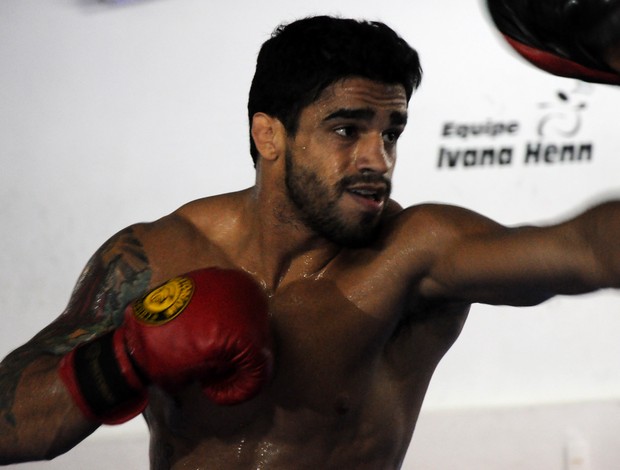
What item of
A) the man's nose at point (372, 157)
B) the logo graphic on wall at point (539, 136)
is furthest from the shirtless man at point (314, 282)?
the logo graphic on wall at point (539, 136)

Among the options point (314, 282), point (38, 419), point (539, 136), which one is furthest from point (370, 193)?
point (539, 136)

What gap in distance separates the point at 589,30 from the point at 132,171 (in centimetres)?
224

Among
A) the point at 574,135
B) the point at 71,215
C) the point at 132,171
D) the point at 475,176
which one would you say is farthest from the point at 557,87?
the point at 71,215

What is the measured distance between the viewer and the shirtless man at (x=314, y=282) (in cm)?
154

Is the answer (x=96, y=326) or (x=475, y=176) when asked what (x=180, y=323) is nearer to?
(x=96, y=326)

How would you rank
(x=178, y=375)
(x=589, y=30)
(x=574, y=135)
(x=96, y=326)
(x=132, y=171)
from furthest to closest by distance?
1. (x=132, y=171)
2. (x=574, y=135)
3. (x=96, y=326)
4. (x=178, y=375)
5. (x=589, y=30)

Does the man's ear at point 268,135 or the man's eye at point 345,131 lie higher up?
the man's eye at point 345,131

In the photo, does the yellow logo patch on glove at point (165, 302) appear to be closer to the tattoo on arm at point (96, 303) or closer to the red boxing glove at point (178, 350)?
the red boxing glove at point (178, 350)

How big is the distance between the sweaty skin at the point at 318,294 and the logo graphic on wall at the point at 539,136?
52.8 inches

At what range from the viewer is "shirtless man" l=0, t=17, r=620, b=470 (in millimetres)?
1540

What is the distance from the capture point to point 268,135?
1.75 metres

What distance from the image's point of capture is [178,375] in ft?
4.77

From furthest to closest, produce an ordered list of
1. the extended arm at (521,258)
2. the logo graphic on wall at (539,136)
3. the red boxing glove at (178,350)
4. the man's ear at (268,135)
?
the logo graphic on wall at (539,136) < the man's ear at (268,135) < the red boxing glove at (178,350) < the extended arm at (521,258)

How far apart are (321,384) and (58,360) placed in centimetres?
41
